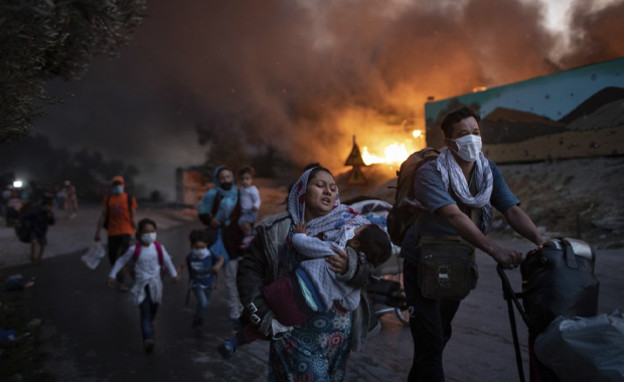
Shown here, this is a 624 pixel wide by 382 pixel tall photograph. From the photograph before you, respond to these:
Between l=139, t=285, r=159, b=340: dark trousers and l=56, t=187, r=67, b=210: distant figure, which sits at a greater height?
l=56, t=187, r=67, b=210: distant figure

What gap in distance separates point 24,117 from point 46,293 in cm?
470

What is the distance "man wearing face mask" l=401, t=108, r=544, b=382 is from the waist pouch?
0.08 metres

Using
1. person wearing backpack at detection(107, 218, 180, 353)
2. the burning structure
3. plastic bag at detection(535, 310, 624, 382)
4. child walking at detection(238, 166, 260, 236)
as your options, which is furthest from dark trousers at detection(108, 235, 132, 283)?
the burning structure

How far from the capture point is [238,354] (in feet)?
15.3

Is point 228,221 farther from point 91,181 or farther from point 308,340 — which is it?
point 91,181

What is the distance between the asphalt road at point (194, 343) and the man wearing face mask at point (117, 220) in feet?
2.38

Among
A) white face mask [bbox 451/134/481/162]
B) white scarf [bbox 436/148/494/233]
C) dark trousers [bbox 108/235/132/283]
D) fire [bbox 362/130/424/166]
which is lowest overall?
dark trousers [bbox 108/235/132/283]

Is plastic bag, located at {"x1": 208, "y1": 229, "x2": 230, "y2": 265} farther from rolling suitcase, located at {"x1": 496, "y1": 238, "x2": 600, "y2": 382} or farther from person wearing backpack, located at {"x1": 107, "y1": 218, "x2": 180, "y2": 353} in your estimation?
rolling suitcase, located at {"x1": 496, "y1": 238, "x2": 600, "y2": 382}

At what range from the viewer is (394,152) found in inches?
1073

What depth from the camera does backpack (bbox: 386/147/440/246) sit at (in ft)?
10.2

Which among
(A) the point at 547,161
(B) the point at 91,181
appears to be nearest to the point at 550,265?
(A) the point at 547,161

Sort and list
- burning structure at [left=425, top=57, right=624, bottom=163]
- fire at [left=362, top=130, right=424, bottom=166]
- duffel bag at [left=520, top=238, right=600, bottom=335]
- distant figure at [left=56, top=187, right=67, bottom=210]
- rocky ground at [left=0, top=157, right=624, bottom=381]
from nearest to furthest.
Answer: duffel bag at [left=520, top=238, right=600, bottom=335]
rocky ground at [left=0, top=157, right=624, bottom=381]
burning structure at [left=425, top=57, right=624, bottom=163]
fire at [left=362, top=130, right=424, bottom=166]
distant figure at [left=56, top=187, right=67, bottom=210]

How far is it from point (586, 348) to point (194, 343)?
4120 mm

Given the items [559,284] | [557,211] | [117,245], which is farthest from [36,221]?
[557,211]
